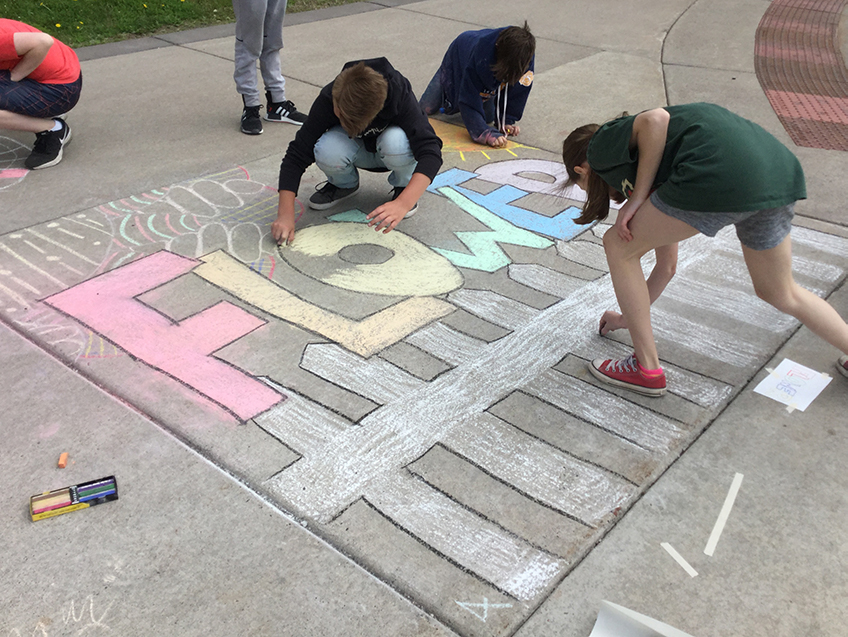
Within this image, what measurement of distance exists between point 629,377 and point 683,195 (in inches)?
28.7

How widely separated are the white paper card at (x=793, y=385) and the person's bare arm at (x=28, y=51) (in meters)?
4.03

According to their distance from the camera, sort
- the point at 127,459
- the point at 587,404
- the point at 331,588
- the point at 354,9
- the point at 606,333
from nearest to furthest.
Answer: the point at 331,588 → the point at 127,459 → the point at 587,404 → the point at 606,333 → the point at 354,9

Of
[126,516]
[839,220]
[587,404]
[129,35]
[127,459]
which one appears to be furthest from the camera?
[129,35]

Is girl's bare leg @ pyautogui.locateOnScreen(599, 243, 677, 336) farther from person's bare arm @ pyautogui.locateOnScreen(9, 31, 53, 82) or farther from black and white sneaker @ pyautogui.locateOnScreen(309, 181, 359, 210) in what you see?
person's bare arm @ pyautogui.locateOnScreen(9, 31, 53, 82)

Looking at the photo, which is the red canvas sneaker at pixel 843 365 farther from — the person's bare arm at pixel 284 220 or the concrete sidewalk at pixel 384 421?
the person's bare arm at pixel 284 220

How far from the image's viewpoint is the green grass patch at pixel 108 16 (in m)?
6.69

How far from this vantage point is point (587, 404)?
246cm

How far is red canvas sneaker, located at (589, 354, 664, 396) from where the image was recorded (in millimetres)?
2473

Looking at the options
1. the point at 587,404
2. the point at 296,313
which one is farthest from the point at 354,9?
the point at 587,404

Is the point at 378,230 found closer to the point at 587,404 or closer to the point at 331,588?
the point at 587,404

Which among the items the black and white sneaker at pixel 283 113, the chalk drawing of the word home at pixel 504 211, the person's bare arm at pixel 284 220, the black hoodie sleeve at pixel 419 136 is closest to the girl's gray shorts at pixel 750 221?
the chalk drawing of the word home at pixel 504 211

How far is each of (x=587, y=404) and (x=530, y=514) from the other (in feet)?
1.91

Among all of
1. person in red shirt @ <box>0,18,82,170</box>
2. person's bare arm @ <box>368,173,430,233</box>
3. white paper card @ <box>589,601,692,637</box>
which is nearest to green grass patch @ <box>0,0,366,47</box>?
person in red shirt @ <box>0,18,82,170</box>

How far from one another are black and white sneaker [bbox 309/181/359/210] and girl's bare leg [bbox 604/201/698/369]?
1839 mm
